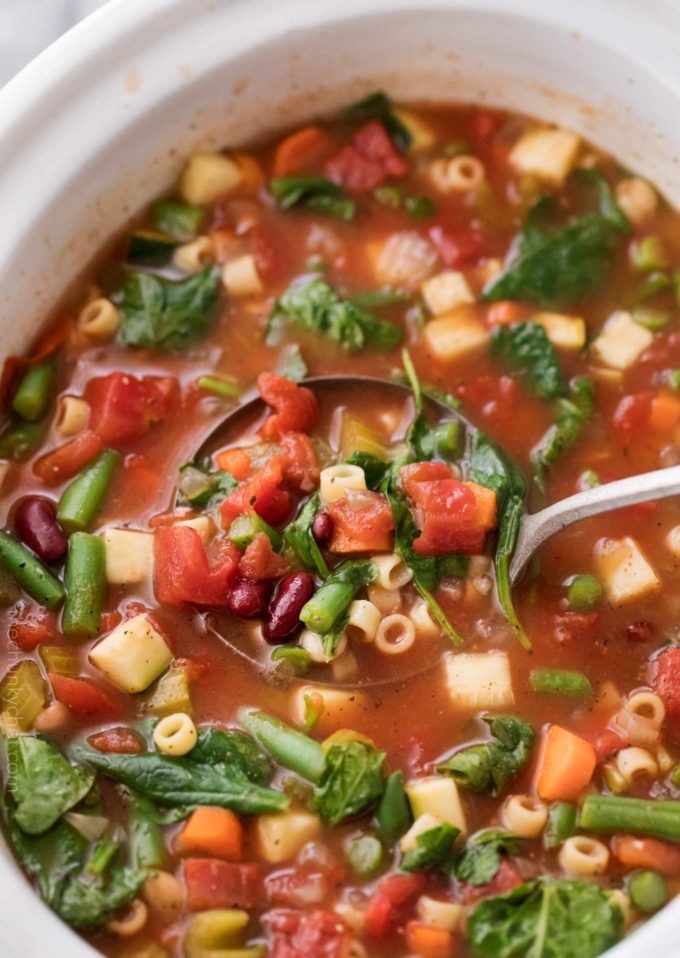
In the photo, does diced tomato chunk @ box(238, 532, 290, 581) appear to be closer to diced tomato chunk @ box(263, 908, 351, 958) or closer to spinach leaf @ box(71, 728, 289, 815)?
spinach leaf @ box(71, 728, 289, 815)

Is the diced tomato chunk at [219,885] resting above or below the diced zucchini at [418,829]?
above

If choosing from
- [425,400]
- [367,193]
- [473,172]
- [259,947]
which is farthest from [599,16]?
[259,947]

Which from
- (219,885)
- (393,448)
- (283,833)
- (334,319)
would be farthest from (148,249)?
(219,885)

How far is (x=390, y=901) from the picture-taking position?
3.65 metres

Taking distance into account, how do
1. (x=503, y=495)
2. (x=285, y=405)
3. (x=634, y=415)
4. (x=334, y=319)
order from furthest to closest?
(x=334, y=319)
(x=634, y=415)
(x=285, y=405)
(x=503, y=495)

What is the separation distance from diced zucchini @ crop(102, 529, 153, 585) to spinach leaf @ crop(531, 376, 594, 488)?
4.59 feet

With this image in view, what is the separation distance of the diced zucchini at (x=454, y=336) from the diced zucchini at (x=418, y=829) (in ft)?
5.64

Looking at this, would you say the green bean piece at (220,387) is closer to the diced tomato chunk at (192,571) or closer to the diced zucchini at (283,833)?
the diced tomato chunk at (192,571)

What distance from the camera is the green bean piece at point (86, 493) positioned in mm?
4227

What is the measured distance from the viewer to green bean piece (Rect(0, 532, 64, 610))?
13.4 feet

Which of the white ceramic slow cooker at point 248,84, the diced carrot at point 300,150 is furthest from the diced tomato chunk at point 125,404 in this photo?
the diced carrot at point 300,150

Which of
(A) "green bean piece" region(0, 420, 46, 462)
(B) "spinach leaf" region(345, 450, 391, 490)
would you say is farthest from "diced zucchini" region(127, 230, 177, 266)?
(B) "spinach leaf" region(345, 450, 391, 490)

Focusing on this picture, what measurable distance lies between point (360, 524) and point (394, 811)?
0.93 metres

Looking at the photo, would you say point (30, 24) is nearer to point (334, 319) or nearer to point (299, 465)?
point (334, 319)
